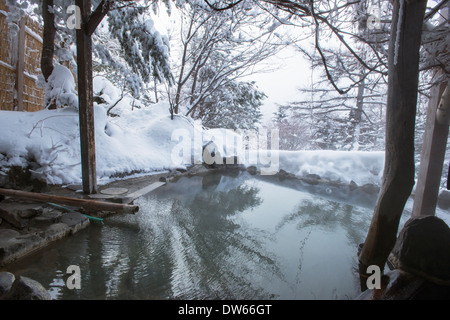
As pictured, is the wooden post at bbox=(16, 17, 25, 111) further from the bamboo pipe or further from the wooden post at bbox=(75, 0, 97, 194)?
the bamboo pipe

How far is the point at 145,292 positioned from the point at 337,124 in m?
11.8

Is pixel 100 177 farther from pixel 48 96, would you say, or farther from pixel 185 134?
pixel 185 134

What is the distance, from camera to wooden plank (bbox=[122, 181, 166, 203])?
3.46 meters

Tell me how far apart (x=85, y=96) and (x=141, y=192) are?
1.80 m

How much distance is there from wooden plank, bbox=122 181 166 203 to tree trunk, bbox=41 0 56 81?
10.5ft

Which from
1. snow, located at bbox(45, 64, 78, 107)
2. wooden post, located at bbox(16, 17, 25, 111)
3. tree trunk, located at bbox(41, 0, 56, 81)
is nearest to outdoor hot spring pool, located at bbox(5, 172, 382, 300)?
snow, located at bbox(45, 64, 78, 107)

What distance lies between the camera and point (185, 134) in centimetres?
768

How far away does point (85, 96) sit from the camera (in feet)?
10.8

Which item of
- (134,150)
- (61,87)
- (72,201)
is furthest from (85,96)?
(134,150)

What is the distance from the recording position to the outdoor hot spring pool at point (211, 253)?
1932 mm

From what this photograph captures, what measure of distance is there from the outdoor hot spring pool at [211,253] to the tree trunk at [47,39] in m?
3.52

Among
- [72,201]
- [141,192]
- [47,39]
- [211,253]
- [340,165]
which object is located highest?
[47,39]

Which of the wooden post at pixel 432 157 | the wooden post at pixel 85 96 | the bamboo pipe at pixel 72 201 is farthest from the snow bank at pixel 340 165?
the wooden post at pixel 85 96

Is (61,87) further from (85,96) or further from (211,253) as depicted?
(211,253)
